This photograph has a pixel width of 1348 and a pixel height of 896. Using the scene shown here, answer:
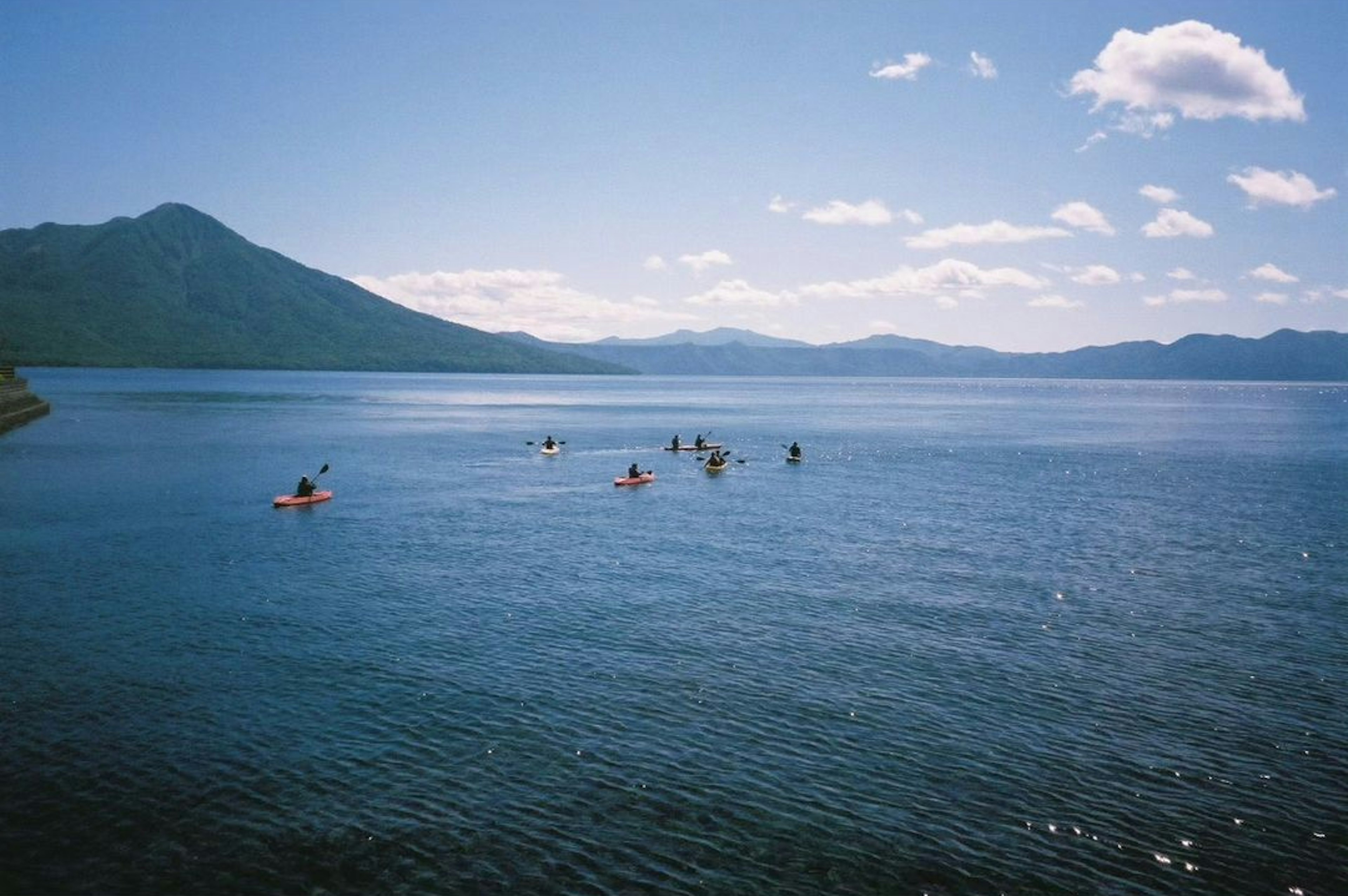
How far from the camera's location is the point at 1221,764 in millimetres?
25375

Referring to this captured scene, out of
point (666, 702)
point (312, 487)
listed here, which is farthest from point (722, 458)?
point (666, 702)

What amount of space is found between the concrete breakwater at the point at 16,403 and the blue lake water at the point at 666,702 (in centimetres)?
7203

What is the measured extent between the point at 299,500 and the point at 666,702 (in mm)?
49898

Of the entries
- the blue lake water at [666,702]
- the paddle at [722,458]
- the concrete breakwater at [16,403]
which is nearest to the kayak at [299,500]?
the blue lake water at [666,702]

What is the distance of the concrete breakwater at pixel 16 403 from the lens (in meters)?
124

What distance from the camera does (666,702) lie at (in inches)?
1173

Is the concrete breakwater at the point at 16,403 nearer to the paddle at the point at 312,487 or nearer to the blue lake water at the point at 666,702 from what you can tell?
the paddle at the point at 312,487

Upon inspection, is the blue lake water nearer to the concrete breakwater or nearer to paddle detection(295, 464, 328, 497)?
paddle detection(295, 464, 328, 497)

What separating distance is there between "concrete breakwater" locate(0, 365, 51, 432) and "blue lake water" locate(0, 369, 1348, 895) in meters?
72.0

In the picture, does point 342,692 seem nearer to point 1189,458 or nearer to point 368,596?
point 368,596

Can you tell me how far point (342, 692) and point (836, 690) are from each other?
17.1 meters

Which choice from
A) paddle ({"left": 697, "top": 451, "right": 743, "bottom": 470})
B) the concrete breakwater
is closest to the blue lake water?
paddle ({"left": 697, "top": 451, "right": 743, "bottom": 470})

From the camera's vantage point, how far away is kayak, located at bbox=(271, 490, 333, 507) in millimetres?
68875

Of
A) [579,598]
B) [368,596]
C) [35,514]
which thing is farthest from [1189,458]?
[35,514]
